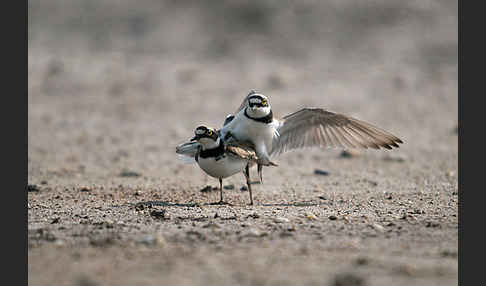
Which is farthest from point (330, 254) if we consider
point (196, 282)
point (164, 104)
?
point (164, 104)

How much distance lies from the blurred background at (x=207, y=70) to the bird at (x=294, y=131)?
74.6 inches

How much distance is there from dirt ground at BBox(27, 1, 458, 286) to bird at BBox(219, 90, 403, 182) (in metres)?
0.54

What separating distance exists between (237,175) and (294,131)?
1.35 metres

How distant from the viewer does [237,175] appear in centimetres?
833

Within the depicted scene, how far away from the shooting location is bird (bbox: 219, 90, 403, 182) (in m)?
6.62

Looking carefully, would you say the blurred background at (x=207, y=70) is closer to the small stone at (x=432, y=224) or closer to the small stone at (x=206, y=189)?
the small stone at (x=206, y=189)

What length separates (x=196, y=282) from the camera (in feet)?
11.4

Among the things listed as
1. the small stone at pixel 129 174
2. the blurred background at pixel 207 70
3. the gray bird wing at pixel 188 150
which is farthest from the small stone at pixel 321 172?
the small stone at pixel 129 174

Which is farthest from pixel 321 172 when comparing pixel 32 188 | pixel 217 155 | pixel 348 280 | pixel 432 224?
pixel 348 280

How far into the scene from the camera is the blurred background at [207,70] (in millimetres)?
10688

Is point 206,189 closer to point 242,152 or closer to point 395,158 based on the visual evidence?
point 242,152

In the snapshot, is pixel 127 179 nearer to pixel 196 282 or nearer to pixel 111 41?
pixel 196 282

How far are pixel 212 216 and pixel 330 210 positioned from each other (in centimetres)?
117

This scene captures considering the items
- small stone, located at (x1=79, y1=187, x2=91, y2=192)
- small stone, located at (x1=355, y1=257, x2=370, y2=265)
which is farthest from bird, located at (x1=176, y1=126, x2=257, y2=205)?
small stone, located at (x1=355, y1=257, x2=370, y2=265)
